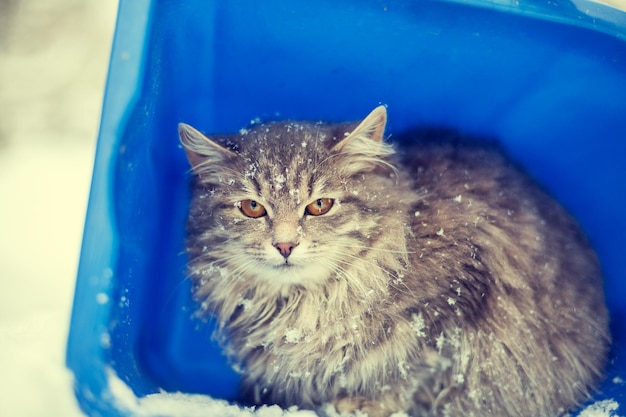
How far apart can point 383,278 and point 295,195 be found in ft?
0.97

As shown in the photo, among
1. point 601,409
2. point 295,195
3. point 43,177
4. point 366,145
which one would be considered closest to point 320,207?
point 295,195

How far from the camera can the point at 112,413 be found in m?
0.96

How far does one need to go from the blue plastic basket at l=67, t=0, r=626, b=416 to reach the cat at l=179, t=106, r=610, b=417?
20 cm

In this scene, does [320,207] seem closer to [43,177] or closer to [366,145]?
[366,145]

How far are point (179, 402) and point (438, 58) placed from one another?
120 centimetres

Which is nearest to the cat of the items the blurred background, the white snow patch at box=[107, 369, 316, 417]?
the white snow patch at box=[107, 369, 316, 417]

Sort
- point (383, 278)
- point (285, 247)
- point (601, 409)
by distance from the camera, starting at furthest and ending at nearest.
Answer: point (601, 409) → point (383, 278) → point (285, 247)

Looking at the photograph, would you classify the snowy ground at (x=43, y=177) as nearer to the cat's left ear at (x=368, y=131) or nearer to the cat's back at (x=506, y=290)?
the cat's back at (x=506, y=290)

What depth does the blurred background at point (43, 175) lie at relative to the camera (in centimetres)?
146

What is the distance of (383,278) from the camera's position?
112 centimetres

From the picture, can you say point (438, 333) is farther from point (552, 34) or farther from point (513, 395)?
point (552, 34)

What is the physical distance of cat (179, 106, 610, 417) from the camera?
41.5 inches

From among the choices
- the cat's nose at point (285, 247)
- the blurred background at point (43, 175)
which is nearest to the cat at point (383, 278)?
the cat's nose at point (285, 247)

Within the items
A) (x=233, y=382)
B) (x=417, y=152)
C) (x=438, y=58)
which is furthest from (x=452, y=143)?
(x=233, y=382)
